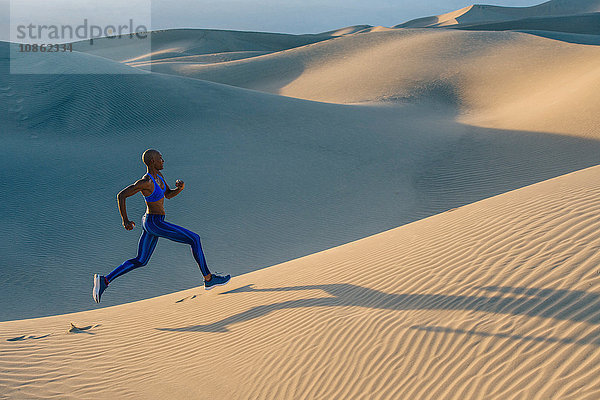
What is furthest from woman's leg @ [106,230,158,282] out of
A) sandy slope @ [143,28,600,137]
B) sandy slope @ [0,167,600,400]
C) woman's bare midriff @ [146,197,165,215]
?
sandy slope @ [143,28,600,137]

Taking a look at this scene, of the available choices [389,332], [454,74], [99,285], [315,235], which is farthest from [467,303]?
[454,74]

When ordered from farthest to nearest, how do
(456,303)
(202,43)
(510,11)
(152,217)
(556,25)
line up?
1. (510,11)
2. (202,43)
3. (556,25)
4. (152,217)
5. (456,303)

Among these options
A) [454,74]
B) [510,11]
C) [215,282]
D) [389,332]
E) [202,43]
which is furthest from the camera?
[510,11]

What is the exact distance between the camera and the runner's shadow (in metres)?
4.13

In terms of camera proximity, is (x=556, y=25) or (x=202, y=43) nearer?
(x=556, y=25)

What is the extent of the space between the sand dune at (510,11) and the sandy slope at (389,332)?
380ft

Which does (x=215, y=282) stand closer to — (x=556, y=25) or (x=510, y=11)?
(x=556, y=25)

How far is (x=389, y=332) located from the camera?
4.64m

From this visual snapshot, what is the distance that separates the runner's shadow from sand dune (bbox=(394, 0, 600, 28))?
382ft

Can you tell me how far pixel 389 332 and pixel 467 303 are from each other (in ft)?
2.57

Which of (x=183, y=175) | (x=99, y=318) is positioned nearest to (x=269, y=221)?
(x=183, y=175)

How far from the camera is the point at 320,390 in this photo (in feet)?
13.9

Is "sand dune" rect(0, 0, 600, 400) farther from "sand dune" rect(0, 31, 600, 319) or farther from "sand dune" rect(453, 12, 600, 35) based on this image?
"sand dune" rect(453, 12, 600, 35)

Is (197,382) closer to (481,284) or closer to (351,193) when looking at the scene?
(481,284)
